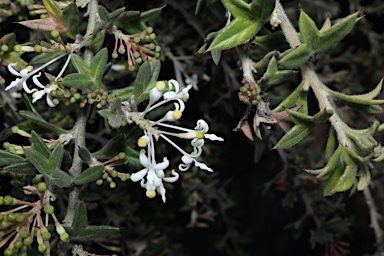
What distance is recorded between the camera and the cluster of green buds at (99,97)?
2.57 feet

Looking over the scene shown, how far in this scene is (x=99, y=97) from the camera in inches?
31.2

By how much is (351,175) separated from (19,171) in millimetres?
514

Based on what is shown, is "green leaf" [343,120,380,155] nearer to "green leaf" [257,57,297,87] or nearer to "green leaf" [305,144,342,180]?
"green leaf" [305,144,342,180]

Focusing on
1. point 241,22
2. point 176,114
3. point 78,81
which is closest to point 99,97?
point 78,81

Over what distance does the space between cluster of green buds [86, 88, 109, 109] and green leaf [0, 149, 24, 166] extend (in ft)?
0.46

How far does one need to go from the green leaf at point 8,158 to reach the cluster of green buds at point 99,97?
14 centimetres

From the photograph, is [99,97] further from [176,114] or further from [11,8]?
[11,8]

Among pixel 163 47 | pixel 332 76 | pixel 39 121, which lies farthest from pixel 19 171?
pixel 332 76

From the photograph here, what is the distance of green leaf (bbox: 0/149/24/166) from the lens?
762 mm

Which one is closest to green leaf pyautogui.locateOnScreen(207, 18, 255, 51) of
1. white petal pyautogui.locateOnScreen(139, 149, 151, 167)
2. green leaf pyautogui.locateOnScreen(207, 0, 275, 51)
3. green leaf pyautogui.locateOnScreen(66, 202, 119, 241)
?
green leaf pyautogui.locateOnScreen(207, 0, 275, 51)

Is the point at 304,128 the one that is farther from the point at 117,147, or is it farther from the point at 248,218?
the point at 248,218

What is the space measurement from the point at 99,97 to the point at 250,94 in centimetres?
24

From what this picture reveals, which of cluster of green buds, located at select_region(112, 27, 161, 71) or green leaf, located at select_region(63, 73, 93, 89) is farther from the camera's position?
cluster of green buds, located at select_region(112, 27, 161, 71)

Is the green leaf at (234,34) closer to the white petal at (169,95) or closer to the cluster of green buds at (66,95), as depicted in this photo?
the white petal at (169,95)
